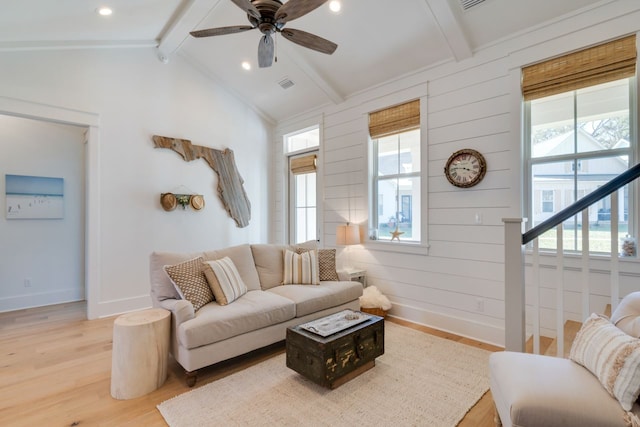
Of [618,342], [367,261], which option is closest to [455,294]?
[367,261]

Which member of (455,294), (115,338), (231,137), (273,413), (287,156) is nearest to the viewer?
(273,413)

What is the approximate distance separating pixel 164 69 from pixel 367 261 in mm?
3907

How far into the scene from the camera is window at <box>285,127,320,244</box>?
5152 millimetres

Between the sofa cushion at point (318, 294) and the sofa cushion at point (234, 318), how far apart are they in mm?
134

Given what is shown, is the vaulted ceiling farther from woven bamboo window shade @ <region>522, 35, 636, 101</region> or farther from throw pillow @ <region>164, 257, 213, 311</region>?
throw pillow @ <region>164, 257, 213, 311</region>

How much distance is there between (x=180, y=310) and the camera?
7.97 feet

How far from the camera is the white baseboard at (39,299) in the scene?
4129 millimetres

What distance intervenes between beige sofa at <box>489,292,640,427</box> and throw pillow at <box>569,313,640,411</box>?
0.06ft

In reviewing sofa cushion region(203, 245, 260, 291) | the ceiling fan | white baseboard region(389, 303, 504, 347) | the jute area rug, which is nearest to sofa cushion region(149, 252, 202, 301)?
sofa cushion region(203, 245, 260, 291)

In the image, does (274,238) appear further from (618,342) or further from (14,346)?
(618,342)

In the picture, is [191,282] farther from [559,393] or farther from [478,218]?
[478,218]

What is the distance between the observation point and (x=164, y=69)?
4.42 m

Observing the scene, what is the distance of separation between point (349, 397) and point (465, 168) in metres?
2.46

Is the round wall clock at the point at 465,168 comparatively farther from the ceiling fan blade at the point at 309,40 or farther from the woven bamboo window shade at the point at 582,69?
the ceiling fan blade at the point at 309,40
